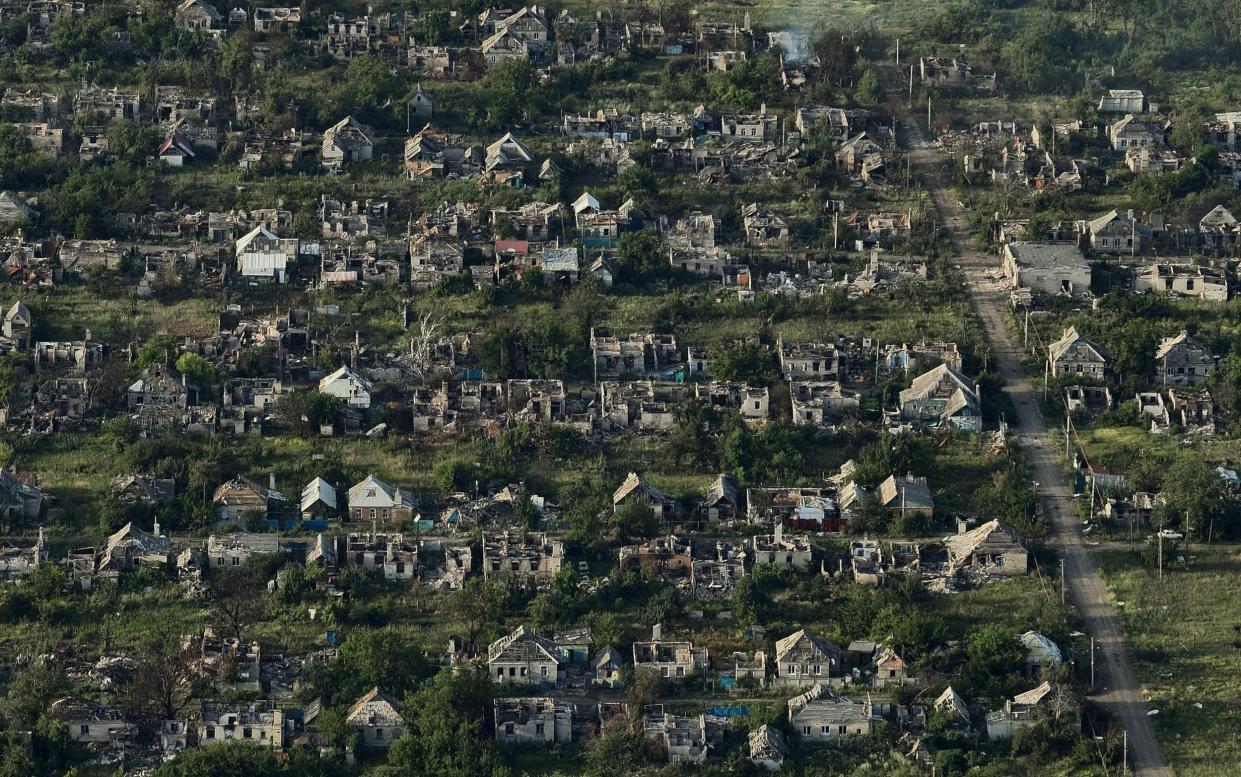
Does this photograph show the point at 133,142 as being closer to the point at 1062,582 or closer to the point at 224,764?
the point at 224,764

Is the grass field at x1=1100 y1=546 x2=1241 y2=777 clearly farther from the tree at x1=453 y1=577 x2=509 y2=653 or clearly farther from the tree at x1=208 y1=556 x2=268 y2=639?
the tree at x1=208 y1=556 x2=268 y2=639

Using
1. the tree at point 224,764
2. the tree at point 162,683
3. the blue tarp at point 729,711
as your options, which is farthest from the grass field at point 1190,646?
the tree at point 162,683

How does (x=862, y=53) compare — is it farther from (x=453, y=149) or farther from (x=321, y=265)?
(x=321, y=265)

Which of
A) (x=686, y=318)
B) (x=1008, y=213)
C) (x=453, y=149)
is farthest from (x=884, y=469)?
(x=453, y=149)

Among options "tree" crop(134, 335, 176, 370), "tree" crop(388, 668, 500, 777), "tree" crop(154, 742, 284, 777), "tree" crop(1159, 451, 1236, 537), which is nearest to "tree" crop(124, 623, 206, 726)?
"tree" crop(154, 742, 284, 777)

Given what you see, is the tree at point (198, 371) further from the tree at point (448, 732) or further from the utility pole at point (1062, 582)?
the utility pole at point (1062, 582)

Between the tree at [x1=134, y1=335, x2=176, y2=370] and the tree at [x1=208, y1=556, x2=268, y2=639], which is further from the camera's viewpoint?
the tree at [x1=134, y1=335, x2=176, y2=370]

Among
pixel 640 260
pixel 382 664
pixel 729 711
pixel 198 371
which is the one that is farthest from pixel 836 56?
pixel 382 664
